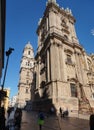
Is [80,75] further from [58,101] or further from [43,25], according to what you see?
[43,25]

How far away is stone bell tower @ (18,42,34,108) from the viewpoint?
54647 mm

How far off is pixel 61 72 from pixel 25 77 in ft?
114

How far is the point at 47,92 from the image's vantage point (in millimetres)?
27422

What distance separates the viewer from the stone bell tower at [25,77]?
5465cm

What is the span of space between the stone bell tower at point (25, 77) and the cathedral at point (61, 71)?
21453 mm

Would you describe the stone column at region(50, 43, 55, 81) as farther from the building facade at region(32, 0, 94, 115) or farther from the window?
the window

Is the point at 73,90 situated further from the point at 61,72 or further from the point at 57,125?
the point at 57,125

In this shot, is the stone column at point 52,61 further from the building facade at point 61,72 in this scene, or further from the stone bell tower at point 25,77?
the stone bell tower at point 25,77

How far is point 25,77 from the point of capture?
60375mm

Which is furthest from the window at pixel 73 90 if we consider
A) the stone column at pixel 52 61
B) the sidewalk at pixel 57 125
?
the sidewalk at pixel 57 125

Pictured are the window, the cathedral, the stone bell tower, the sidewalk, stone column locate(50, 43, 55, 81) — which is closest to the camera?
the sidewalk

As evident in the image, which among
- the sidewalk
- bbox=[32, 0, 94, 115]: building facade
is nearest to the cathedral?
bbox=[32, 0, 94, 115]: building facade

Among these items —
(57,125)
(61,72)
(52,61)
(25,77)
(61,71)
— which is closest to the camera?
(57,125)

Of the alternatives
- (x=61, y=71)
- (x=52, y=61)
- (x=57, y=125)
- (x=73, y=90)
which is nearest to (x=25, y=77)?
(x=52, y=61)
